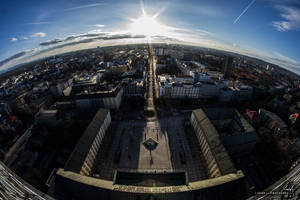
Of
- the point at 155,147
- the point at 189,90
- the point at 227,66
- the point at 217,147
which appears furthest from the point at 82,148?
the point at 227,66

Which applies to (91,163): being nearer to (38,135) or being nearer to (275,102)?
(38,135)

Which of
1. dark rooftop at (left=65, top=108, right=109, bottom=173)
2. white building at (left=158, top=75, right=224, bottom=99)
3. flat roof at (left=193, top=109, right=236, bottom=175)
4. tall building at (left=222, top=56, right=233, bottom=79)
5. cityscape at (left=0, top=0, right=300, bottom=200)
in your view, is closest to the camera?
cityscape at (left=0, top=0, right=300, bottom=200)

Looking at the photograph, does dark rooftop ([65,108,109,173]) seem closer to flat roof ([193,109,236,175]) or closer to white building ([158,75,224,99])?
flat roof ([193,109,236,175])

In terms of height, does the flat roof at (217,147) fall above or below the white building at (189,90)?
below

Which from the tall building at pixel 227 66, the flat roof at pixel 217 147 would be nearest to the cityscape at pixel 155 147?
the flat roof at pixel 217 147

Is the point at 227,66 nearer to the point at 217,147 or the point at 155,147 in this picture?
the point at 217,147

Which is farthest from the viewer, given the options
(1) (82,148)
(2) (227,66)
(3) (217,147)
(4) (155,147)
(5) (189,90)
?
(2) (227,66)

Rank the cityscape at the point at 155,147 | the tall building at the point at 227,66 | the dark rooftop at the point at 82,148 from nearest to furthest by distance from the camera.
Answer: the cityscape at the point at 155,147 < the dark rooftop at the point at 82,148 < the tall building at the point at 227,66

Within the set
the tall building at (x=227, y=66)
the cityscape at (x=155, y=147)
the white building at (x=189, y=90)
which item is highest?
the tall building at (x=227, y=66)

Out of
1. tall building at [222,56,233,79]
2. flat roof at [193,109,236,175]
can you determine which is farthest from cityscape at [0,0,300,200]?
tall building at [222,56,233,79]

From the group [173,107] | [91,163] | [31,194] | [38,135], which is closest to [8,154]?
[38,135]

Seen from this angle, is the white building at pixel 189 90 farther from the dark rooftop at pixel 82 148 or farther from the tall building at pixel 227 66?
the tall building at pixel 227 66
